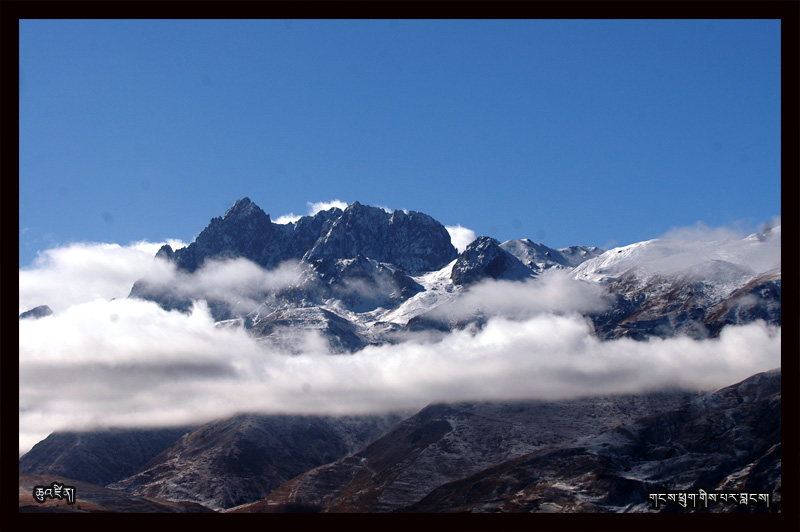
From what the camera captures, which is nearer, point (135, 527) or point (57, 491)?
point (135, 527)

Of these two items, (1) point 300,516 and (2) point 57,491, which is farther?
(2) point 57,491
